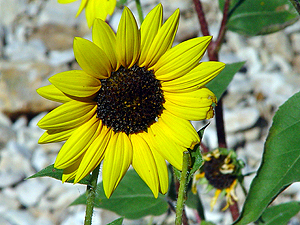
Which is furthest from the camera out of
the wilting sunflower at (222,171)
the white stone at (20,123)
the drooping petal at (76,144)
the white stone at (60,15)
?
the white stone at (60,15)

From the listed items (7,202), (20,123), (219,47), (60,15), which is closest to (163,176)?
Answer: (219,47)

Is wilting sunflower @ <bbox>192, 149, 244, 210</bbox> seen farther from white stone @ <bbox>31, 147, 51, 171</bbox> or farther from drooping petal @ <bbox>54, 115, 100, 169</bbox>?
A: white stone @ <bbox>31, 147, 51, 171</bbox>


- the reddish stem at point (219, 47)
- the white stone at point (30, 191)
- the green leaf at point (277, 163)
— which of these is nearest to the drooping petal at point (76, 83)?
the green leaf at point (277, 163)

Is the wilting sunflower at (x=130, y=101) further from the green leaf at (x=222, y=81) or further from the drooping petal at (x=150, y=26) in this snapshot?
the green leaf at (x=222, y=81)

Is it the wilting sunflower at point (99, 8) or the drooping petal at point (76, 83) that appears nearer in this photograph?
the drooping petal at point (76, 83)

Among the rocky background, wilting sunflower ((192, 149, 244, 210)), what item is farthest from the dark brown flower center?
the rocky background

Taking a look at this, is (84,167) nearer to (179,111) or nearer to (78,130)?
(78,130)

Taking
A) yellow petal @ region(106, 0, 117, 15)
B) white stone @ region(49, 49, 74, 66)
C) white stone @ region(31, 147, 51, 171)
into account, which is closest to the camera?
yellow petal @ region(106, 0, 117, 15)

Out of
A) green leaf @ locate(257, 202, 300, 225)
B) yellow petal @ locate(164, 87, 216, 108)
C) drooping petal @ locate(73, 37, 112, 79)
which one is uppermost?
drooping petal @ locate(73, 37, 112, 79)
